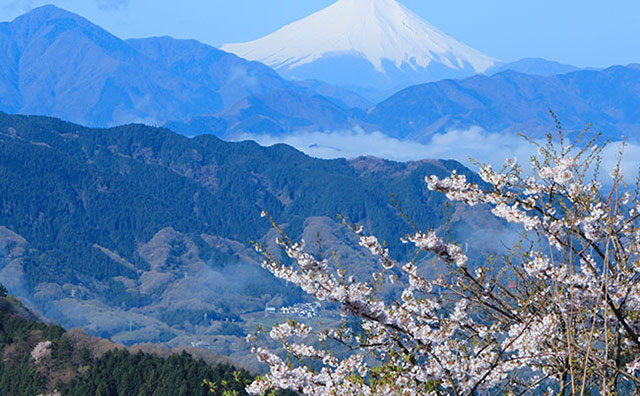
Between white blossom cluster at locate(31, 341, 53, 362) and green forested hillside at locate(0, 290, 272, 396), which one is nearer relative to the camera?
green forested hillside at locate(0, 290, 272, 396)

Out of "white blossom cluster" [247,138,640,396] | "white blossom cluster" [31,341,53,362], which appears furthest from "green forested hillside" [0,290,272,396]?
"white blossom cluster" [247,138,640,396]

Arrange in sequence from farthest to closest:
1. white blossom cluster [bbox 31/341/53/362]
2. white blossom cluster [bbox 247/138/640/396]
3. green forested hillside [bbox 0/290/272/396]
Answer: white blossom cluster [bbox 31/341/53/362], green forested hillside [bbox 0/290/272/396], white blossom cluster [bbox 247/138/640/396]

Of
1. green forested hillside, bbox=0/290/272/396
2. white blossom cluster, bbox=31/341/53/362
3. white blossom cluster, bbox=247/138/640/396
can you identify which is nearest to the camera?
white blossom cluster, bbox=247/138/640/396

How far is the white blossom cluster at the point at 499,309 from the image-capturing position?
286 inches

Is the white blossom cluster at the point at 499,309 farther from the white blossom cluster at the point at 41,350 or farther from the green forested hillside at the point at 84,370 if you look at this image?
the white blossom cluster at the point at 41,350

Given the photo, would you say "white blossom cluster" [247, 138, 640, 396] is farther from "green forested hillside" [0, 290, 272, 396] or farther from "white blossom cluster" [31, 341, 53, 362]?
"white blossom cluster" [31, 341, 53, 362]

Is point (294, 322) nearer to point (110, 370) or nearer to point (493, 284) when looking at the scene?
point (493, 284)

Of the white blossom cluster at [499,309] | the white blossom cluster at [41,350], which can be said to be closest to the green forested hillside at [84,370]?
the white blossom cluster at [41,350]

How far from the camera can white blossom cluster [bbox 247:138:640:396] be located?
7270 millimetres

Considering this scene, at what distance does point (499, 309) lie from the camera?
7.88 metres

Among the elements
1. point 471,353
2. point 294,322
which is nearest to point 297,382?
point 294,322

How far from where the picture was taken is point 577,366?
25.8 ft

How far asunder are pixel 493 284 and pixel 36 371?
6555 cm

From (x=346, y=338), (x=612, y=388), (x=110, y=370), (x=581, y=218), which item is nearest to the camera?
(x=612, y=388)
